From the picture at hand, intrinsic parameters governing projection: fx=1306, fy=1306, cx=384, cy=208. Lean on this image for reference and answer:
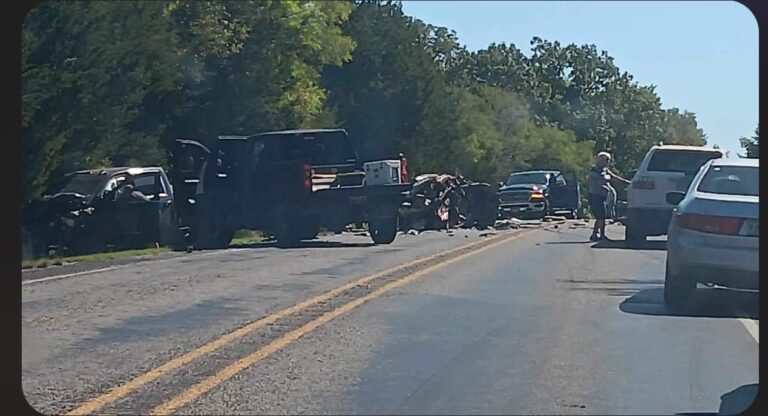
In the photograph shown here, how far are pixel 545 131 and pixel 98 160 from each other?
10.6ft

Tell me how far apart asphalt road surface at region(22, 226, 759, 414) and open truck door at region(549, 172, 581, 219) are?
0.65m

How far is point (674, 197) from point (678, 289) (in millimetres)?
1167

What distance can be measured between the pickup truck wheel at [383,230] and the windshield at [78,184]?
1.98 m

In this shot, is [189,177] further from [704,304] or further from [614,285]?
[704,304]

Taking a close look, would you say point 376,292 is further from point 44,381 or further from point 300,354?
point 44,381

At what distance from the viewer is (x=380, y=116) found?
320 inches

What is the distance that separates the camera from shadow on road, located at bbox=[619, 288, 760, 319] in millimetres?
8320

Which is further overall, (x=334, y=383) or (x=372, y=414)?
(x=334, y=383)

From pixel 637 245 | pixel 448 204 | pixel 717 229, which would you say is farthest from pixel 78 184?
pixel 717 229

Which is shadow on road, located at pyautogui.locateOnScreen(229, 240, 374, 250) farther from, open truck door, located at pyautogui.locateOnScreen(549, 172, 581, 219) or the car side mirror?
the car side mirror

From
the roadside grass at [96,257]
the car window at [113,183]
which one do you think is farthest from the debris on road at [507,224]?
the roadside grass at [96,257]

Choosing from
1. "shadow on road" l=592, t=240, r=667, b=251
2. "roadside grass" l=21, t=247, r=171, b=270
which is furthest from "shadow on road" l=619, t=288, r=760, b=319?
"roadside grass" l=21, t=247, r=171, b=270

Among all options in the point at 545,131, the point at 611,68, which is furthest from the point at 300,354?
the point at 611,68

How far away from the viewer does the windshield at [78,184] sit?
9156mm
